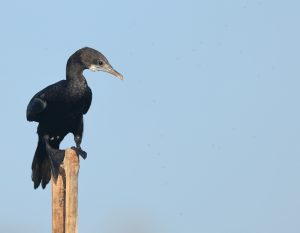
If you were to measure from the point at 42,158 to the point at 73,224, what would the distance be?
13.3 ft

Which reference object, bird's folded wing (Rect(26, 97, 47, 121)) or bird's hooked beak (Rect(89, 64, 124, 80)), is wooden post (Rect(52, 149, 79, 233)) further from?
bird's folded wing (Rect(26, 97, 47, 121))

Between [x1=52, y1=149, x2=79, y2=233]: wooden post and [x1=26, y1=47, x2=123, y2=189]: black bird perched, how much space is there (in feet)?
10.7

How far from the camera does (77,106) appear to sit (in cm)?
1174

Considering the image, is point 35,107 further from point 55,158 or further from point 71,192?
point 71,192

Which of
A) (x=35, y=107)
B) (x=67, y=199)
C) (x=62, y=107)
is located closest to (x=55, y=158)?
(x=62, y=107)

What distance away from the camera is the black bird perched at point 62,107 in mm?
11289

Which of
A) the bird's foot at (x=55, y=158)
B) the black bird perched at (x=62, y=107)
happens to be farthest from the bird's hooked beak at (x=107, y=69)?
the bird's foot at (x=55, y=158)

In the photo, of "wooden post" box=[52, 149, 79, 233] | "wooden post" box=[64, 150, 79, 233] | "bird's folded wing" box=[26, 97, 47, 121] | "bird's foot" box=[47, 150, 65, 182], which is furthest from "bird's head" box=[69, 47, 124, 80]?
"wooden post" box=[64, 150, 79, 233]

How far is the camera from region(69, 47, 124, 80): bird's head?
11102 mm

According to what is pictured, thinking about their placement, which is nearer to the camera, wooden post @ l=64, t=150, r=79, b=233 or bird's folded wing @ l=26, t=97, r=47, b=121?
wooden post @ l=64, t=150, r=79, b=233

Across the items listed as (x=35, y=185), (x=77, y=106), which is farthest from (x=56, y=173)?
(x=77, y=106)

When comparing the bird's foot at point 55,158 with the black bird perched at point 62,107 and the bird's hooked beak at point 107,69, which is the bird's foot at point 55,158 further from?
the bird's hooked beak at point 107,69

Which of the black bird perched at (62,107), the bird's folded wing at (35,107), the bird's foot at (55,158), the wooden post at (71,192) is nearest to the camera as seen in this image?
the wooden post at (71,192)

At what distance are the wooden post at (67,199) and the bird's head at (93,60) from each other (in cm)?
320
